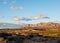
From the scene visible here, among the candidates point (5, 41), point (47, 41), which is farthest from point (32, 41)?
point (5, 41)

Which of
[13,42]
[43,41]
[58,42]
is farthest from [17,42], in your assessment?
[58,42]

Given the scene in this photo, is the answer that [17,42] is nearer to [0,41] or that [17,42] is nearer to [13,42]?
[13,42]

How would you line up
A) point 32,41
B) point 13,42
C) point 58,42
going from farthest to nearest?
point 58,42, point 32,41, point 13,42

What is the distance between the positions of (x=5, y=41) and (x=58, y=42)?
17218mm

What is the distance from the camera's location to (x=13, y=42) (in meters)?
48.2

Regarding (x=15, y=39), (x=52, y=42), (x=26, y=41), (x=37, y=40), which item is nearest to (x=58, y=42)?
(x=52, y=42)

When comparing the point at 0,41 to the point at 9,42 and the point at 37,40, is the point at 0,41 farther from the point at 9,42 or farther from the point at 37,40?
the point at 37,40

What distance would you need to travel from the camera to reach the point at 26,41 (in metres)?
50.7

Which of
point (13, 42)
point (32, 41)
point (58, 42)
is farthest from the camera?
point (58, 42)

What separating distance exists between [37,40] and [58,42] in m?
7.58

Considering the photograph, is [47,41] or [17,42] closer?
[17,42]

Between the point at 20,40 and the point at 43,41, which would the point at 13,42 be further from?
the point at 43,41

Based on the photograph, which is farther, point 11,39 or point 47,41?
point 47,41

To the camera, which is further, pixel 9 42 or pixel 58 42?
pixel 58 42
